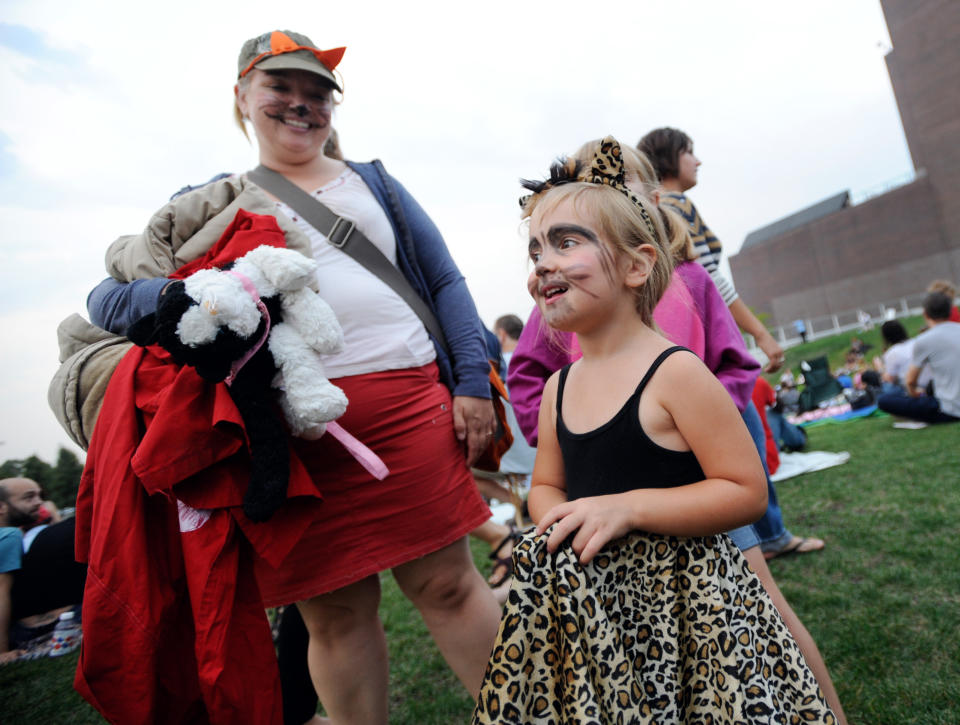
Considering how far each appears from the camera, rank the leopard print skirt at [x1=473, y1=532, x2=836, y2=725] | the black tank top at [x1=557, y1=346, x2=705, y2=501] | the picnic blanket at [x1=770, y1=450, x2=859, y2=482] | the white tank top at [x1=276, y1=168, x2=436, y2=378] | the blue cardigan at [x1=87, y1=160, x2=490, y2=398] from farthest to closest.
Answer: the picnic blanket at [x1=770, y1=450, x2=859, y2=482], the blue cardigan at [x1=87, y1=160, x2=490, y2=398], the white tank top at [x1=276, y1=168, x2=436, y2=378], the black tank top at [x1=557, y1=346, x2=705, y2=501], the leopard print skirt at [x1=473, y1=532, x2=836, y2=725]

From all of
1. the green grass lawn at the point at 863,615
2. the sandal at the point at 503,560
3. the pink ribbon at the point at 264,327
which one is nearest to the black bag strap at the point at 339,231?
the pink ribbon at the point at 264,327

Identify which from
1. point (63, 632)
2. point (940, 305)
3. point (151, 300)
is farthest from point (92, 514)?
point (940, 305)

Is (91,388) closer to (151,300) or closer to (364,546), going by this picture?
(151,300)

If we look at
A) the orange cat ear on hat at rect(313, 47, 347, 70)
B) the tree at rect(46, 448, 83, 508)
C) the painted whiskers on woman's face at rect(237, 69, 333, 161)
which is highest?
the orange cat ear on hat at rect(313, 47, 347, 70)

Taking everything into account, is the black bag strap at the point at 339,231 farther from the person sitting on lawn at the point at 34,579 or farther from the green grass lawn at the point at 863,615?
the person sitting on lawn at the point at 34,579

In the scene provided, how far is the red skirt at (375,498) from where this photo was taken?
63.2 inches

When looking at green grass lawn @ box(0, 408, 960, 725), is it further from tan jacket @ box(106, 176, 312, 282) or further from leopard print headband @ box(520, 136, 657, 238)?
tan jacket @ box(106, 176, 312, 282)

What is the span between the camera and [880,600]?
2521 mm

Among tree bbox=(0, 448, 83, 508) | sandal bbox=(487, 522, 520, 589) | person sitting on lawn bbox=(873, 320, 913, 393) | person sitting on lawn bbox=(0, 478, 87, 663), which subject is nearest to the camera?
tree bbox=(0, 448, 83, 508)

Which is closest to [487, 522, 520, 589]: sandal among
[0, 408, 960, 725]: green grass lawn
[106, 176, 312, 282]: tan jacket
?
[0, 408, 960, 725]: green grass lawn

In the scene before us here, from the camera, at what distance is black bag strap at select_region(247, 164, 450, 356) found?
1783mm

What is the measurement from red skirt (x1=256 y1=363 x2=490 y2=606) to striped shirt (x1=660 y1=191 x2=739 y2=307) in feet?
3.93

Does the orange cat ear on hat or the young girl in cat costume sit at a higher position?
the orange cat ear on hat

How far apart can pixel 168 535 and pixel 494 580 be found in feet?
9.12
